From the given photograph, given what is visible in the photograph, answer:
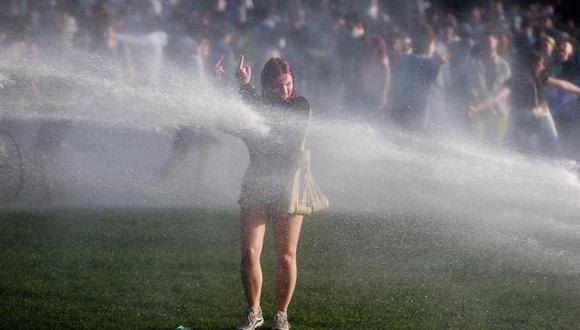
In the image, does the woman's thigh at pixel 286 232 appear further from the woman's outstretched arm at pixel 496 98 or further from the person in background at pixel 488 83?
the person in background at pixel 488 83

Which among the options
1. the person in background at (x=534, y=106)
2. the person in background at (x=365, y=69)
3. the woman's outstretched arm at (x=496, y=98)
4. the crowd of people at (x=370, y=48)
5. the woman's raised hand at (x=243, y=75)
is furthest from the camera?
the person in background at (x=365, y=69)

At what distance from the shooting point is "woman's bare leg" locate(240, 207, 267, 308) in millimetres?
6492

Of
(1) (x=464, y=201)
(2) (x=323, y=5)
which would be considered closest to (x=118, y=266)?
(1) (x=464, y=201)

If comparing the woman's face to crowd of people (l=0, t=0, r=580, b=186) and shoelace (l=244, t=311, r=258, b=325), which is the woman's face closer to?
shoelace (l=244, t=311, r=258, b=325)

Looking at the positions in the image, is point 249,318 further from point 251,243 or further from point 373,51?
point 373,51

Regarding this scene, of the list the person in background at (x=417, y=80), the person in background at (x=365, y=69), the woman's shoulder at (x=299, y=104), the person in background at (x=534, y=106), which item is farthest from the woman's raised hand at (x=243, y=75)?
the person in background at (x=365, y=69)

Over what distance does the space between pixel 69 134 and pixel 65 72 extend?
2.77 metres

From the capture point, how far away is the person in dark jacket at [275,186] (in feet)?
21.2

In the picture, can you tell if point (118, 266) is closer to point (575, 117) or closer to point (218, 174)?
point (218, 174)

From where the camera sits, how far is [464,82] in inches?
632

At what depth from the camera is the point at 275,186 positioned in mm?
6449

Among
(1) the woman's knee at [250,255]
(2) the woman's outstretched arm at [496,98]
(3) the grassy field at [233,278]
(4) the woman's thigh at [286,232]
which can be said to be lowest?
(3) the grassy field at [233,278]

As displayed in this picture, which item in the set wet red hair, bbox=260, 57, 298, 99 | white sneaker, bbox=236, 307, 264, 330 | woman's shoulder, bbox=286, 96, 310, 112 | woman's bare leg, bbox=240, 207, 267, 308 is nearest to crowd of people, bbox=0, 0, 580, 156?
wet red hair, bbox=260, 57, 298, 99

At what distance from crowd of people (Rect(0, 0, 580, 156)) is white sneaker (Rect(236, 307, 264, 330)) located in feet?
14.6
